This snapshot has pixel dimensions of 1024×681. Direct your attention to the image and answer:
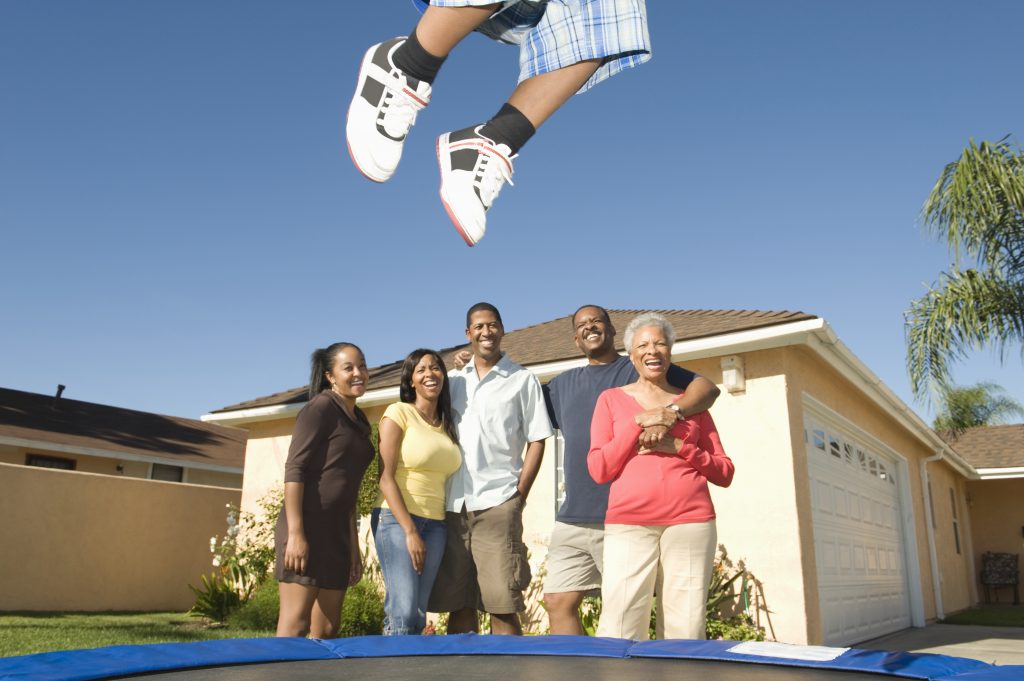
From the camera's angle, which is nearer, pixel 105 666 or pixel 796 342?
pixel 105 666

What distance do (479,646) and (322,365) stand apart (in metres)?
1.26

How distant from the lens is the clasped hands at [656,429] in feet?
8.87

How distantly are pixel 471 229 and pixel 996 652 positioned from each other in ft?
21.7

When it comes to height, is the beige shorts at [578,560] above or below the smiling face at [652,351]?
below

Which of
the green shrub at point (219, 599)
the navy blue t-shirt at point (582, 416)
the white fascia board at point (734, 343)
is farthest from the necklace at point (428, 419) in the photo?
the green shrub at point (219, 599)

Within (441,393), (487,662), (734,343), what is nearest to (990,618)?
(734,343)

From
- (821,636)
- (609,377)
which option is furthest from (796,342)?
(609,377)

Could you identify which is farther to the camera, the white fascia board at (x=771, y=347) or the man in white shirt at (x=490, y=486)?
the white fascia board at (x=771, y=347)

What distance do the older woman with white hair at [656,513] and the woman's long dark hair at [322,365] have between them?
1.08 metres

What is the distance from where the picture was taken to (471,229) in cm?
181

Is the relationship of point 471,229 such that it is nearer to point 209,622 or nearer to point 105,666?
point 105,666

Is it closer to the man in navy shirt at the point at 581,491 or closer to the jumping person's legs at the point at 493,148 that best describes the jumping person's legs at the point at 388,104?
the jumping person's legs at the point at 493,148

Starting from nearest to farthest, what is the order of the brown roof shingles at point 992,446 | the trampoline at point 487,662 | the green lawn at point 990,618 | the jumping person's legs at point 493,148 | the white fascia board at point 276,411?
the jumping person's legs at point 493,148 → the trampoline at point 487,662 → the white fascia board at point 276,411 → the green lawn at point 990,618 → the brown roof shingles at point 992,446

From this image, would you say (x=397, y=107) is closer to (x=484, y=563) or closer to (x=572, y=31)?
(x=572, y=31)
